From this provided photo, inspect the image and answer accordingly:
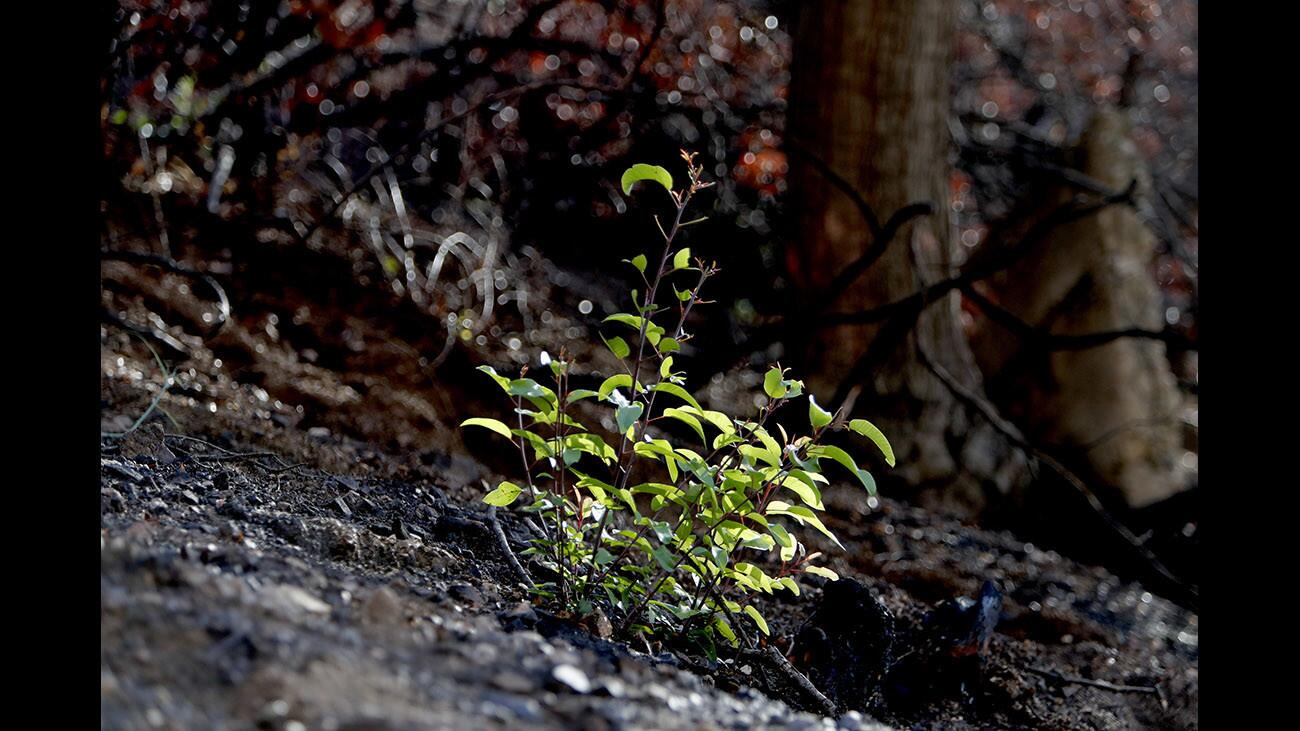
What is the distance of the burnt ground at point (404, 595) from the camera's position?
945 mm

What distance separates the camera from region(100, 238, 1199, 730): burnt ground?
945 millimetres

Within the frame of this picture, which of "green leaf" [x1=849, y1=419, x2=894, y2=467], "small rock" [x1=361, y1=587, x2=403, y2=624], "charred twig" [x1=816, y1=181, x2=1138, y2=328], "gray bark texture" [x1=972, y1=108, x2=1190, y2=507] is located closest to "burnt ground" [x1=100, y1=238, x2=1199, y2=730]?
"small rock" [x1=361, y1=587, x2=403, y2=624]

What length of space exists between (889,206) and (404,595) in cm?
302

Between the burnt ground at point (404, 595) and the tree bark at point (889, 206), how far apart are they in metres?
0.36

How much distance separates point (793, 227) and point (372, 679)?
3.30 m

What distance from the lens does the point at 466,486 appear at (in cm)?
236

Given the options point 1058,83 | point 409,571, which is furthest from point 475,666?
point 1058,83

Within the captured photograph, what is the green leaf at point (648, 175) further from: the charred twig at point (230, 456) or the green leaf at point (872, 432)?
the charred twig at point (230, 456)

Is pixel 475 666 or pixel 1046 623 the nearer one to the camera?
pixel 475 666

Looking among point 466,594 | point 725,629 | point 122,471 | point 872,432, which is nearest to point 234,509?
point 122,471

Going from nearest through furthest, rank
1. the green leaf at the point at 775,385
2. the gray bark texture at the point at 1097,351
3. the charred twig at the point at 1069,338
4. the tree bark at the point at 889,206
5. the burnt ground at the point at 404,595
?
1. the burnt ground at the point at 404,595
2. the green leaf at the point at 775,385
3. the charred twig at the point at 1069,338
4. the tree bark at the point at 889,206
5. the gray bark texture at the point at 1097,351

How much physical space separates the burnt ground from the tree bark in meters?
0.36

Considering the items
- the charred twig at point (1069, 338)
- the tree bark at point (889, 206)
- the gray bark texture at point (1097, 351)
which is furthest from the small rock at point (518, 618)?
the gray bark texture at point (1097, 351)
